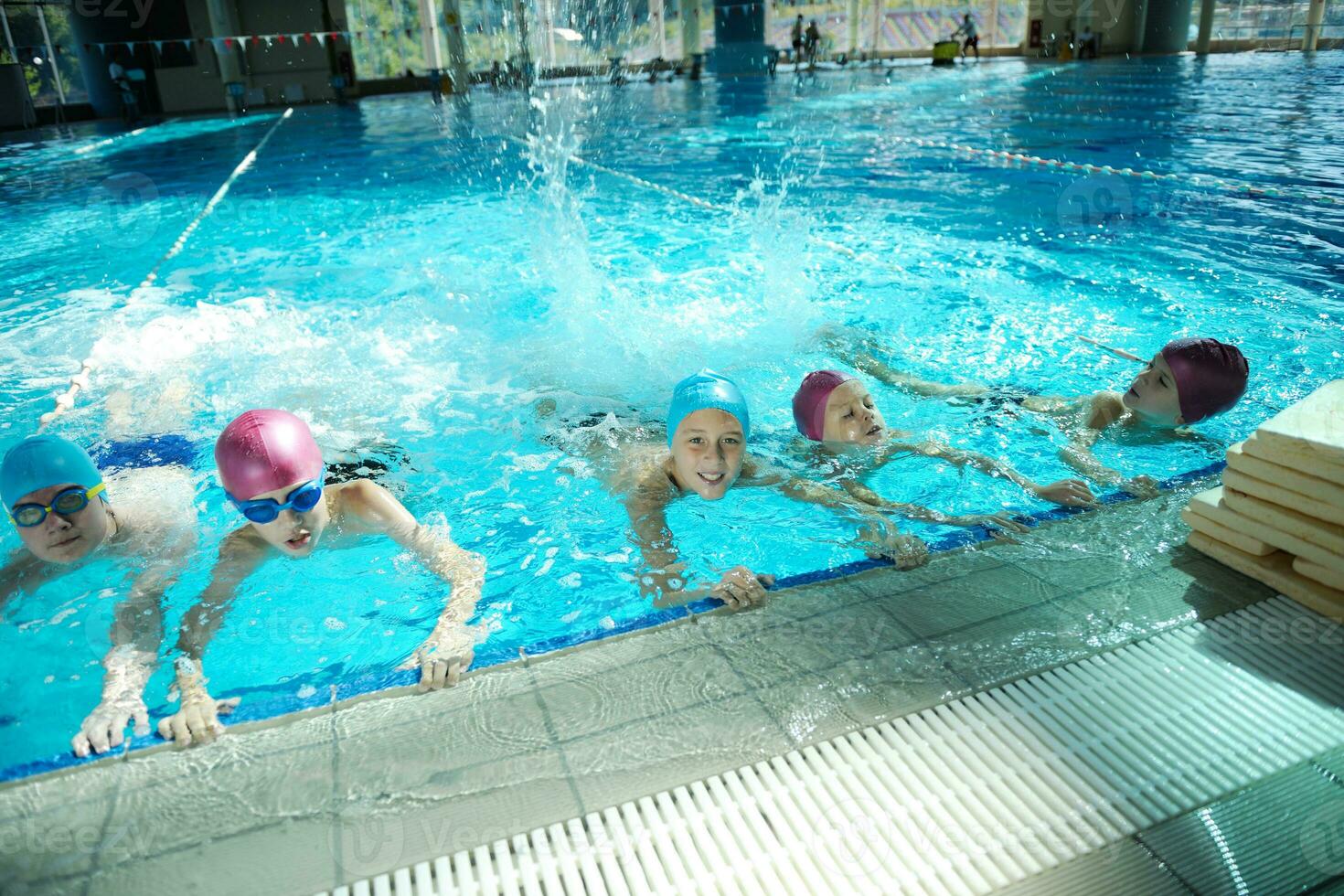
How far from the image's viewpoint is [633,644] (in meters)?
2.50

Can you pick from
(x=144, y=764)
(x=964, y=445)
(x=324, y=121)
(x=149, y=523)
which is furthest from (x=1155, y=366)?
(x=324, y=121)

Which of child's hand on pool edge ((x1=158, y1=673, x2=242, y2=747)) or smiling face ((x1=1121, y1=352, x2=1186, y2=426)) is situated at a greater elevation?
smiling face ((x1=1121, y1=352, x2=1186, y2=426))

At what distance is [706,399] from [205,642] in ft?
6.19

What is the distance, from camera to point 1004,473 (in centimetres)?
372

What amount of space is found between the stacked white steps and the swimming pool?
1142 mm

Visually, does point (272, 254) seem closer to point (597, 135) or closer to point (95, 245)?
point (95, 245)

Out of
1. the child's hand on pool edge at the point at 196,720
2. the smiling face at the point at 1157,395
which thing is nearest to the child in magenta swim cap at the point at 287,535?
the child's hand on pool edge at the point at 196,720

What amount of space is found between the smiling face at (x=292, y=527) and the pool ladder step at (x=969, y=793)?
135cm

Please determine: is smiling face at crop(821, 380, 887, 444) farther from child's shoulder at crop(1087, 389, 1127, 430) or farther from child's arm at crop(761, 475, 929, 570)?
child's shoulder at crop(1087, 389, 1127, 430)

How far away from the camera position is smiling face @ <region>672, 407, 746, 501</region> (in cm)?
325

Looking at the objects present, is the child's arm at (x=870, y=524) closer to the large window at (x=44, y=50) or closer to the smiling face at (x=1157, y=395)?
the smiling face at (x=1157, y=395)

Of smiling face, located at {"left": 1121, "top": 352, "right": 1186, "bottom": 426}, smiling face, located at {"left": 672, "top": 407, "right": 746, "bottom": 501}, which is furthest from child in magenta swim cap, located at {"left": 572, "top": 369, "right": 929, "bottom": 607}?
smiling face, located at {"left": 1121, "top": 352, "right": 1186, "bottom": 426}

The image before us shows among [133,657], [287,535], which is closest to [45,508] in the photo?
[133,657]

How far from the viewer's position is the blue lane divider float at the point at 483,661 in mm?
2184
